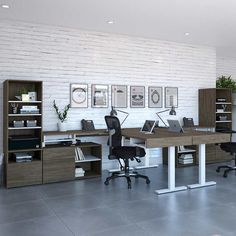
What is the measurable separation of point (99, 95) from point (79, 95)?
447mm

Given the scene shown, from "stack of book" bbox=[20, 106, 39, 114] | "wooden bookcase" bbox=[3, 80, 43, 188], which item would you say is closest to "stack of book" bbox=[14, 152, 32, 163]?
"wooden bookcase" bbox=[3, 80, 43, 188]

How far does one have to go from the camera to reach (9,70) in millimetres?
5277

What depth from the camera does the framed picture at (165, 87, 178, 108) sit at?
22.6 feet

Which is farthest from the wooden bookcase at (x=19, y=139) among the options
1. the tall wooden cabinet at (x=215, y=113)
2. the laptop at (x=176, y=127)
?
the tall wooden cabinet at (x=215, y=113)

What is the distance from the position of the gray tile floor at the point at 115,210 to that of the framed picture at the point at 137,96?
1.96 metres

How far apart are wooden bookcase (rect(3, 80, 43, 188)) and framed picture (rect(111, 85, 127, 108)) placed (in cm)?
171

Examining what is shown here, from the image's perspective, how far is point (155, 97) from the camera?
674 centimetres

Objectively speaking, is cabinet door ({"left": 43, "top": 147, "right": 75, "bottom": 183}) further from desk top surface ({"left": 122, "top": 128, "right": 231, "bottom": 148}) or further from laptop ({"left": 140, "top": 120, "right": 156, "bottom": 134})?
laptop ({"left": 140, "top": 120, "right": 156, "bottom": 134})

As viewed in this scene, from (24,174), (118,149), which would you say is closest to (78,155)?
(118,149)

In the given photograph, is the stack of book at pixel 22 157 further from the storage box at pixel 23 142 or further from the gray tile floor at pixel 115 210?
the gray tile floor at pixel 115 210

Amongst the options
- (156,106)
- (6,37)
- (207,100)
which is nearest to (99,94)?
A: (156,106)

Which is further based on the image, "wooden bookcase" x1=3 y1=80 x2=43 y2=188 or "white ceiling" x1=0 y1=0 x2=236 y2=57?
"wooden bookcase" x1=3 y1=80 x2=43 y2=188

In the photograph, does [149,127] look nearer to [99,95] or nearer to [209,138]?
[209,138]

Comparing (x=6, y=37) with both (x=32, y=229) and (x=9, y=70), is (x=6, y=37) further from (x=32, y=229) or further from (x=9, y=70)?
(x=32, y=229)
